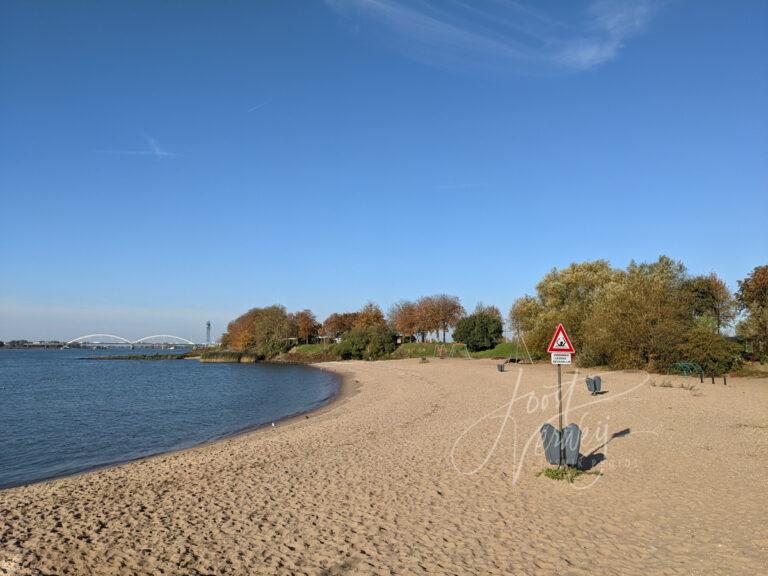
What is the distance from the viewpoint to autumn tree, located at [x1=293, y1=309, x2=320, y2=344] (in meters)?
117

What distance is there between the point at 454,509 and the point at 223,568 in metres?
3.71

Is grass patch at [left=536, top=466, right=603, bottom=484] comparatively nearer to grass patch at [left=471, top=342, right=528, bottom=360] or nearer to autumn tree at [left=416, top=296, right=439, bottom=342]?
grass patch at [left=471, top=342, right=528, bottom=360]

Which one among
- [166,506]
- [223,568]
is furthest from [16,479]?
[223,568]

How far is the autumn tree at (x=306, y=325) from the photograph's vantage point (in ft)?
384

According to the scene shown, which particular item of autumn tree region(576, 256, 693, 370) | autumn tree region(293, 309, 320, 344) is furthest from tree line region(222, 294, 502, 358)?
autumn tree region(576, 256, 693, 370)

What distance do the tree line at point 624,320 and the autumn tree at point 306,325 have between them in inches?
1140

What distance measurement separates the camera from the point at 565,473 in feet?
32.7

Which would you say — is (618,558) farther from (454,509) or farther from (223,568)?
(223,568)

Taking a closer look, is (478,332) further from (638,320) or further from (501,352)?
(638,320)

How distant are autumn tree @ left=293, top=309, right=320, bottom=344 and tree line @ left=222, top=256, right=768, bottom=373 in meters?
28.9

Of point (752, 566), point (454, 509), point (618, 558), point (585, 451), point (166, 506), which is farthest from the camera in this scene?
point (585, 451)

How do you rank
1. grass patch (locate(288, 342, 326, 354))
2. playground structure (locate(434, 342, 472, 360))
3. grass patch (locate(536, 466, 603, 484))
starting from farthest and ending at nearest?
grass patch (locate(288, 342, 326, 354)), playground structure (locate(434, 342, 472, 360)), grass patch (locate(536, 466, 603, 484))

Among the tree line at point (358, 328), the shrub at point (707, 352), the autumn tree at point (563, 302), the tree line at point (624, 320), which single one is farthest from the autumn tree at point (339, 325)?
the shrub at point (707, 352)

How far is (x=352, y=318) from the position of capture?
119625mm
